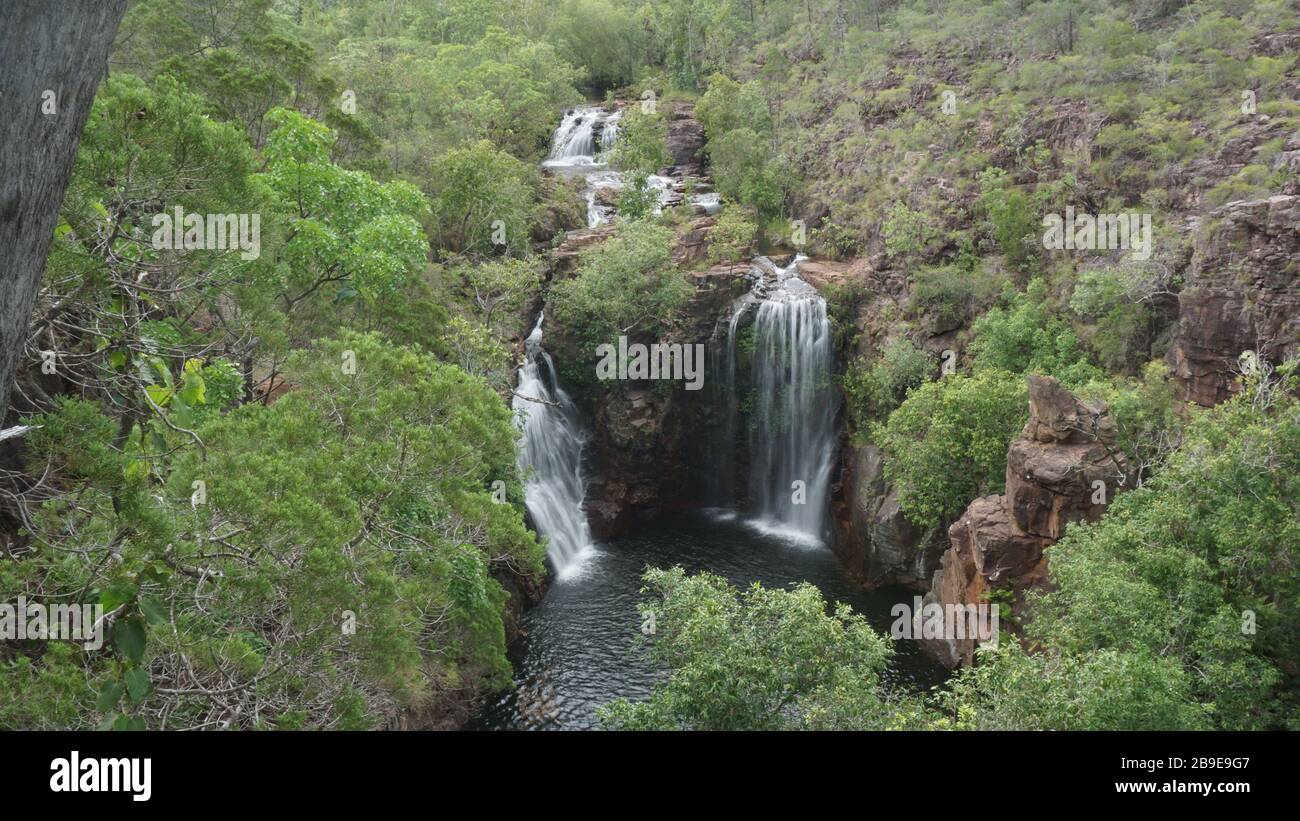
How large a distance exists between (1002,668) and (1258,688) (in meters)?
3.28

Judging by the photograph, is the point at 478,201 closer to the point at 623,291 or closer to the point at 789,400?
the point at 623,291

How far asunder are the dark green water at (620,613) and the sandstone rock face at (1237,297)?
9.28m

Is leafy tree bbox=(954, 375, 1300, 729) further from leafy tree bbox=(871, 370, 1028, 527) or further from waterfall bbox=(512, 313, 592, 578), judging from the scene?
waterfall bbox=(512, 313, 592, 578)

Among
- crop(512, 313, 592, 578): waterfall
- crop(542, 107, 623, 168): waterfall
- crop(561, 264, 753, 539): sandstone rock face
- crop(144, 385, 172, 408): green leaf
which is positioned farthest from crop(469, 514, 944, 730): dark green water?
crop(542, 107, 623, 168): waterfall

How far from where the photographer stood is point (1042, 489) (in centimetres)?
1783

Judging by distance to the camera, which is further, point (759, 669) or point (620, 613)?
point (620, 613)

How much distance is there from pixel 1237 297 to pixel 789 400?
13.8m

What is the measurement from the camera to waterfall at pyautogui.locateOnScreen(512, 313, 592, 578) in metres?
26.0

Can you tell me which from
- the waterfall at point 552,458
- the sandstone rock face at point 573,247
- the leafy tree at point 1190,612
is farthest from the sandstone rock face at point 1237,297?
the sandstone rock face at point 573,247

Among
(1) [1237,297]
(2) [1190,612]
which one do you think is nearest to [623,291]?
(1) [1237,297]

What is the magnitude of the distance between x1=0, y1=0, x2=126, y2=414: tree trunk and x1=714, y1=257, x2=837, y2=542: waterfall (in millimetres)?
26995

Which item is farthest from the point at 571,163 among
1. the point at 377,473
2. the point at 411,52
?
the point at 377,473

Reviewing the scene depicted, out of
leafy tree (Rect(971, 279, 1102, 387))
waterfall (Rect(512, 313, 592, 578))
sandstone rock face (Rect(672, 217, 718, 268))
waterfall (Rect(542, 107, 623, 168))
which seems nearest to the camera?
leafy tree (Rect(971, 279, 1102, 387))
